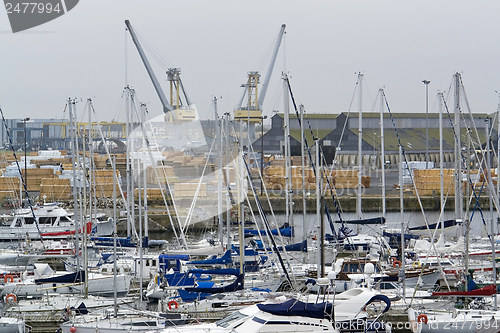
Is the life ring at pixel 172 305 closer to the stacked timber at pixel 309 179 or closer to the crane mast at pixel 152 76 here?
the stacked timber at pixel 309 179

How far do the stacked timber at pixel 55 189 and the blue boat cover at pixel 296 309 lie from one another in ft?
76.5

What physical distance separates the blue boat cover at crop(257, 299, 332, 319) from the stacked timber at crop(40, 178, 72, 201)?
23.3 m

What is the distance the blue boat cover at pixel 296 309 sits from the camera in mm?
8969

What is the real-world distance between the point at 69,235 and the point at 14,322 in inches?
409

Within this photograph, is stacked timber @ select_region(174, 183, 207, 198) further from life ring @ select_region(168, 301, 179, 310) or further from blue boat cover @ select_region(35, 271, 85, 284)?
life ring @ select_region(168, 301, 179, 310)

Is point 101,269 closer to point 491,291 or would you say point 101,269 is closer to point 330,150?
point 491,291

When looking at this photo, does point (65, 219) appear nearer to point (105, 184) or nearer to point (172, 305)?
point (105, 184)

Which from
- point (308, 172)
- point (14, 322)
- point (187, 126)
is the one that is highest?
point (187, 126)

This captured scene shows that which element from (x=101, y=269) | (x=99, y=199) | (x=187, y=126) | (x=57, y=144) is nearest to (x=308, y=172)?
(x=99, y=199)

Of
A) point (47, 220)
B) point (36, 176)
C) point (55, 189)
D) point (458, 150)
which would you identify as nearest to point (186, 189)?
point (47, 220)

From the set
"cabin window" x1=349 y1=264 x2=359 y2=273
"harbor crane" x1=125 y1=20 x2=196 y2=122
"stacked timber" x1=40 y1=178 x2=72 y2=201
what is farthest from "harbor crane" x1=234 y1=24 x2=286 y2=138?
"cabin window" x1=349 y1=264 x2=359 y2=273

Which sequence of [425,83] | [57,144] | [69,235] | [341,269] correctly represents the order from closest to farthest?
[341,269]
[69,235]
[425,83]
[57,144]

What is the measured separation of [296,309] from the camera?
9.00 m

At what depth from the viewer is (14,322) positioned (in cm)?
1130
